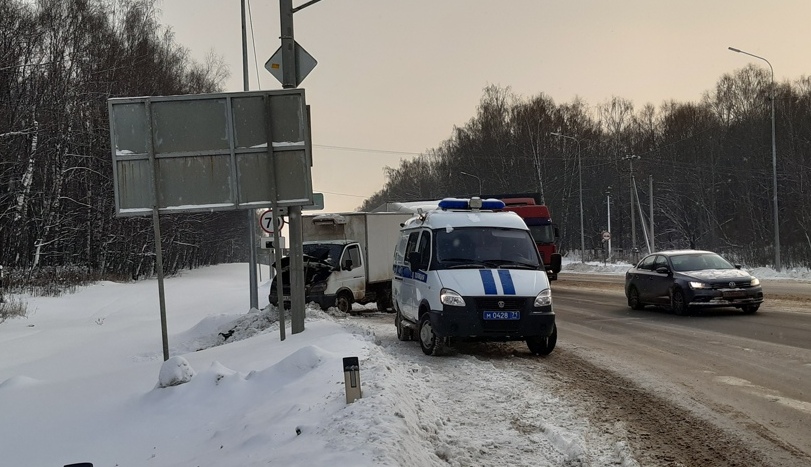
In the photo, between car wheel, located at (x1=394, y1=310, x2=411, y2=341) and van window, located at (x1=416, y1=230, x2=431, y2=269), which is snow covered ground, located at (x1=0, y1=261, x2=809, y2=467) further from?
van window, located at (x1=416, y1=230, x2=431, y2=269)

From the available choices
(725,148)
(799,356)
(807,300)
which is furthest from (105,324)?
(725,148)

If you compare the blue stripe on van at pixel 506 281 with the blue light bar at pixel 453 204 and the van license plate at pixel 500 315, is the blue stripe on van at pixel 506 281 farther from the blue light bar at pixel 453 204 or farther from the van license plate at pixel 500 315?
the blue light bar at pixel 453 204

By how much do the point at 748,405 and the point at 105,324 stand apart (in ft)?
61.2

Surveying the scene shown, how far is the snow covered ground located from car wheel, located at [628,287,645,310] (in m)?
8.28

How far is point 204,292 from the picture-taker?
35.1 meters

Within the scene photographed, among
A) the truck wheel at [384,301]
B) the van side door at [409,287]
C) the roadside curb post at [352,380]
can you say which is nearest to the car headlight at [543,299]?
the van side door at [409,287]

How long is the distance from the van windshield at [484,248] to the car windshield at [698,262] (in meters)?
6.66

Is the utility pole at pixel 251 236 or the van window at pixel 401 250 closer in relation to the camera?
the van window at pixel 401 250

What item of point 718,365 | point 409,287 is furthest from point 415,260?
point 718,365

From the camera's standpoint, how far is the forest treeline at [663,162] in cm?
5691

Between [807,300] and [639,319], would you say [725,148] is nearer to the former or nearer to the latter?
[807,300]

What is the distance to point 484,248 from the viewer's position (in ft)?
34.4

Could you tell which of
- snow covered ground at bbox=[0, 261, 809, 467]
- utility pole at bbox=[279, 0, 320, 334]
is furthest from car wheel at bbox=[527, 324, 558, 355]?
utility pole at bbox=[279, 0, 320, 334]

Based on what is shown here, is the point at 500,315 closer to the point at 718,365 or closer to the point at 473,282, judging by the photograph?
the point at 473,282
